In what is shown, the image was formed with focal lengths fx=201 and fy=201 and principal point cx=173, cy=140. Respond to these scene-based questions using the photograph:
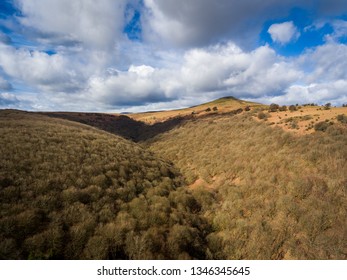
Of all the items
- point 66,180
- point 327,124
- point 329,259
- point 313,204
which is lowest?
point 329,259

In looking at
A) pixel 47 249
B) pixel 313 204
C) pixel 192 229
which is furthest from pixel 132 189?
pixel 313 204

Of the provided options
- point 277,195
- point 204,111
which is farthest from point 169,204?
point 204,111

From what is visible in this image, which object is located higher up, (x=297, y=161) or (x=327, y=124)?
(x=327, y=124)

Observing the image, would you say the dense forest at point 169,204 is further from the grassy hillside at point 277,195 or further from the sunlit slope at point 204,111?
the sunlit slope at point 204,111

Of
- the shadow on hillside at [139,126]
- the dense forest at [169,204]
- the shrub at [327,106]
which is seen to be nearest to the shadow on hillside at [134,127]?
the shadow on hillside at [139,126]

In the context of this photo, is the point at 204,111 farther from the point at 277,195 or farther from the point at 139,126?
the point at 277,195

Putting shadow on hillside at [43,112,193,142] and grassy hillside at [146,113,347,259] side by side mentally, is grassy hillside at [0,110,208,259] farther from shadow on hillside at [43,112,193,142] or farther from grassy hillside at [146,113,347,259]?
shadow on hillside at [43,112,193,142]
